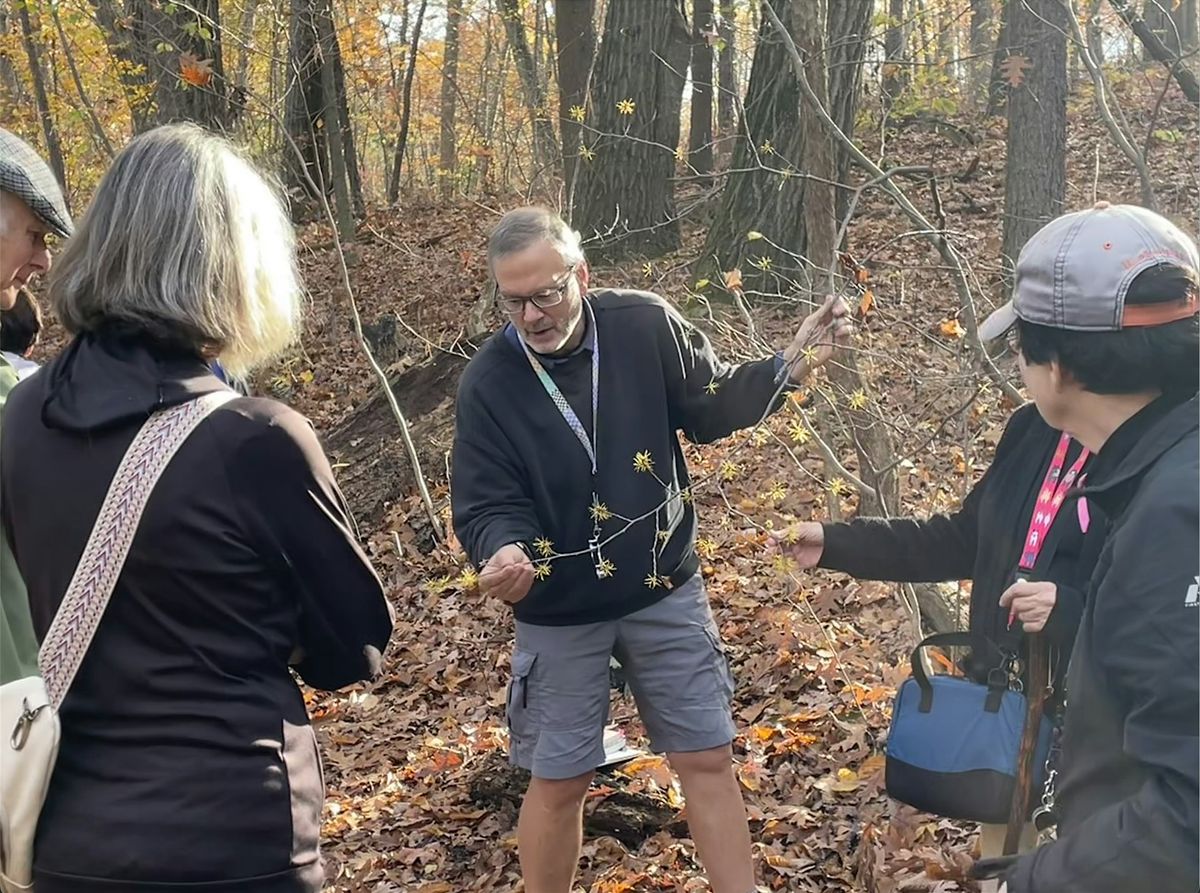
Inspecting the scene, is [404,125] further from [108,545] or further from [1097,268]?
[1097,268]

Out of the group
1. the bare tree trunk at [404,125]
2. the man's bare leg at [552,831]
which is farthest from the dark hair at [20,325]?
the bare tree trunk at [404,125]

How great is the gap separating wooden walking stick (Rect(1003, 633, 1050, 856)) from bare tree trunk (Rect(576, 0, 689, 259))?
801 centimetres

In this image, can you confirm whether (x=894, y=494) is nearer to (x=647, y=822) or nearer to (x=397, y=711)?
(x=647, y=822)

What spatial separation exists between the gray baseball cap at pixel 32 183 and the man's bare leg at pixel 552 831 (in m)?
2.13

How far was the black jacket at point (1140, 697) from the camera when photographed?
4.98 ft

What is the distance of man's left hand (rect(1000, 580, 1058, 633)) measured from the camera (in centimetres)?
212

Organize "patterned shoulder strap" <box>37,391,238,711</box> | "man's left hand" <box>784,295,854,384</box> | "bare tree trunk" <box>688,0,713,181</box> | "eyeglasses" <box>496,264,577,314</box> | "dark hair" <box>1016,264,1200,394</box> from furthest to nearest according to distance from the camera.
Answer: "bare tree trunk" <box>688,0,713,181</box> → "eyeglasses" <box>496,264,577,314</box> → "man's left hand" <box>784,295,854,384</box> → "patterned shoulder strap" <box>37,391,238,711</box> → "dark hair" <box>1016,264,1200,394</box>

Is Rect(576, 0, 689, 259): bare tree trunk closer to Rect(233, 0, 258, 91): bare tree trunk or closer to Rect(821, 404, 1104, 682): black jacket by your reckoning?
Rect(233, 0, 258, 91): bare tree trunk

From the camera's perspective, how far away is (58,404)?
1986 millimetres

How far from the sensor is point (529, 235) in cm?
335

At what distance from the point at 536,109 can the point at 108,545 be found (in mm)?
7714

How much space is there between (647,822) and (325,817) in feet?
5.49

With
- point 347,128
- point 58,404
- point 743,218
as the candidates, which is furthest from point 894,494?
point 347,128

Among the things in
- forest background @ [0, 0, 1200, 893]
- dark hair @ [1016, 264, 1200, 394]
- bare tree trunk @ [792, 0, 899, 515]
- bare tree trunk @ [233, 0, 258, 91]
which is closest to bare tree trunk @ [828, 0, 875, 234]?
forest background @ [0, 0, 1200, 893]
